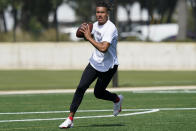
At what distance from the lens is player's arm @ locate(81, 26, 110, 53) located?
9.39 meters

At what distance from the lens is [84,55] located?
31.6 meters

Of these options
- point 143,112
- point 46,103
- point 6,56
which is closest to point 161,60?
point 6,56

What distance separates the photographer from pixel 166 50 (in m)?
30.7

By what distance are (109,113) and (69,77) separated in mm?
14662

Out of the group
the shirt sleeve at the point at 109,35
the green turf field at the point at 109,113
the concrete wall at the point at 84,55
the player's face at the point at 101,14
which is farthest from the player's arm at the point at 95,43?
the concrete wall at the point at 84,55

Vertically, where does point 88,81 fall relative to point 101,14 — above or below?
below

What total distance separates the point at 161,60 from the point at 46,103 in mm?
16563

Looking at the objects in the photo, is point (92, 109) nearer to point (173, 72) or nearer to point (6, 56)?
point (173, 72)

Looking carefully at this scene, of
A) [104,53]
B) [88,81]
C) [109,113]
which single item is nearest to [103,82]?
[88,81]

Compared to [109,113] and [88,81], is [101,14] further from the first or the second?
[109,113]

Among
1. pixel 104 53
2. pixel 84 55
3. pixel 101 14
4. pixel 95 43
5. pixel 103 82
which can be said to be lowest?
pixel 84 55

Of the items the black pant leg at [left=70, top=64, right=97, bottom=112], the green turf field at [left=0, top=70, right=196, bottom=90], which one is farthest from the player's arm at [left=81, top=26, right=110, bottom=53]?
the green turf field at [left=0, top=70, right=196, bottom=90]

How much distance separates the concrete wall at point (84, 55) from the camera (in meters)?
30.7

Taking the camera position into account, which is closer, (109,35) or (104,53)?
(109,35)
